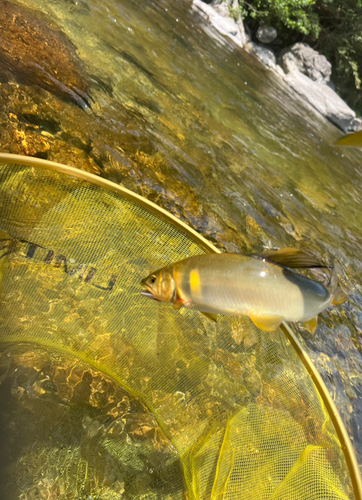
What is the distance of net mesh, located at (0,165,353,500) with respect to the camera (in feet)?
6.40

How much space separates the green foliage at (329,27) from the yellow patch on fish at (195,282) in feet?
63.4

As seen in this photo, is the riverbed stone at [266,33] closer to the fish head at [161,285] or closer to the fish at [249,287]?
the fish at [249,287]

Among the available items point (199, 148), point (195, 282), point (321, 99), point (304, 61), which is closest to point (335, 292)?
point (195, 282)

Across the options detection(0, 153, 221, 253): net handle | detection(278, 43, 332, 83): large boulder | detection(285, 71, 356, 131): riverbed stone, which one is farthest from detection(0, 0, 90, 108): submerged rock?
detection(278, 43, 332, 83): large boulder

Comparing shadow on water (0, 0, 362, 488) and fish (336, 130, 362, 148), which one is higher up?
fish (336, 130, 362, 148)

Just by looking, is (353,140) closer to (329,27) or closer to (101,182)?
(101,182)

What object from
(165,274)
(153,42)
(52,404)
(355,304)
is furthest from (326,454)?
(153,42)

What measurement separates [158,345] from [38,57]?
4219 millimetres

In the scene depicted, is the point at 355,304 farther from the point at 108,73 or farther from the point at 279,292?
the point at 108,73

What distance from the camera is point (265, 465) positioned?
78.5 inches

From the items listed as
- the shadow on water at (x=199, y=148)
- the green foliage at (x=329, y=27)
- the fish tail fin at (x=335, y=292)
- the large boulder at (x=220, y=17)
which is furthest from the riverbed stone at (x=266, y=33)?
the fish tail fin at (x=335, y=292)

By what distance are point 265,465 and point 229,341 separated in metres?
0.67

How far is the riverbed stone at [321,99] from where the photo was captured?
15.4 metres

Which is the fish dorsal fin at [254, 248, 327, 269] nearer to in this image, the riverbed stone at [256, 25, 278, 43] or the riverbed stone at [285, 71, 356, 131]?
the riverbed stone at [285, 71, 356, 131]
